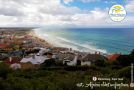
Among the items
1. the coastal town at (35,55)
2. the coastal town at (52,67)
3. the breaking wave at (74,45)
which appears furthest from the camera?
the breaking wave at (74,45)

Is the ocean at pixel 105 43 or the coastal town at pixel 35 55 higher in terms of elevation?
the coastal town at pixel 35 55

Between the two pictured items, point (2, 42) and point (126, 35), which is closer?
point (2, 42)

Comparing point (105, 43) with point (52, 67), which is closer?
point (52, 67)

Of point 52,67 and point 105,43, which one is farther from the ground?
point 52,67

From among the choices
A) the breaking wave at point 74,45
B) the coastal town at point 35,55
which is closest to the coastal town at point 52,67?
the coastal town at point 35,55

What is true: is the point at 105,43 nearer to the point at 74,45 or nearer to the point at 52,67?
the point at 74,45

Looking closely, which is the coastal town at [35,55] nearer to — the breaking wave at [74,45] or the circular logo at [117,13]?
the breaking wave at [74,45]

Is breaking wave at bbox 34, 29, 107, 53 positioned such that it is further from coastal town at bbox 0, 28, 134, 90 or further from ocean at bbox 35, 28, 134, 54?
coastal town at bbox 0, 28, 134, 90

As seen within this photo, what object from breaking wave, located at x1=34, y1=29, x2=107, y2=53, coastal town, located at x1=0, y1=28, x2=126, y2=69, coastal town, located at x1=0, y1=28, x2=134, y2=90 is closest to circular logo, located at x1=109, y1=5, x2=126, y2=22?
coastal town, located at x1=0, y1=28, x2=134, y2=90

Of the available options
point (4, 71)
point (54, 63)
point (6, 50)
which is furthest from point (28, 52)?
point (4, 71)

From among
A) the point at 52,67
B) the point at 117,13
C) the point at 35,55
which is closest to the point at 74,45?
the point at 35,55

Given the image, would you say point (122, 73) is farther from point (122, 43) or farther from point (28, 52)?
point (122, 43)
